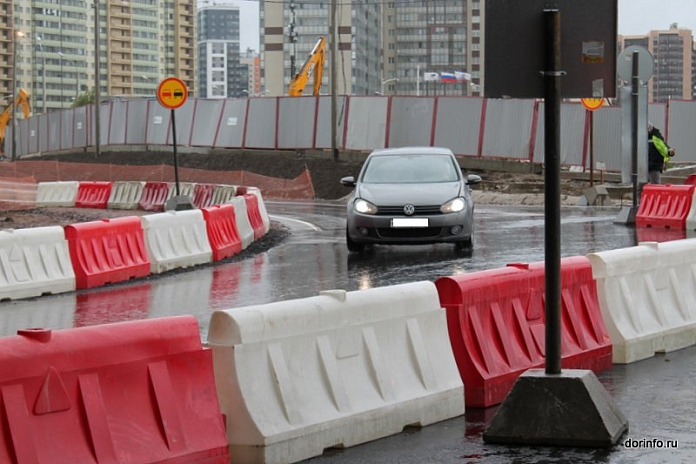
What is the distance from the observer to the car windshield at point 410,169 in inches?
820

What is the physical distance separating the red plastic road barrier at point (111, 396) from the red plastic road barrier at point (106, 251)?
1055cm

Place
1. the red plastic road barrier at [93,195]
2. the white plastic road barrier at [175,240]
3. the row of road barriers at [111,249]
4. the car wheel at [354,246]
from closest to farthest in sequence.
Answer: the row of road barriers at [111,249], the white plastic road barrier at [175,240], the car wheel at [354,246], the red plastic road barrier at [93,195]

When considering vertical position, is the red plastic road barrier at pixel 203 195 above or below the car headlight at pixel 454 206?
below

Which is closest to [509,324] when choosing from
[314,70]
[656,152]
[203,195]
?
[656,152]

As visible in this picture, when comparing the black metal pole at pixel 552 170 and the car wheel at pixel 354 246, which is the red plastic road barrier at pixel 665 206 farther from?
the black metal pole at pixel 552 170

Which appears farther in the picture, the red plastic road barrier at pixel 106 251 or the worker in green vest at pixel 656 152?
the worker in green vest at pixel 656 152

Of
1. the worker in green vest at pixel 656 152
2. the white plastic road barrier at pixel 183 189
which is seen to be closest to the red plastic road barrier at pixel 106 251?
the worker in green vest at pixel 656 152

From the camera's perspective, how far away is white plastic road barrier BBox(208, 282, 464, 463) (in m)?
7.04

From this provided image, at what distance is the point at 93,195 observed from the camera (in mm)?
42500

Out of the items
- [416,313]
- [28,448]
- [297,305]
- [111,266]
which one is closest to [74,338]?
[28,448]

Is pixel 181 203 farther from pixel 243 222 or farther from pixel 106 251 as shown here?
pixel 106 251

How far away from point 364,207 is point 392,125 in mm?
32007

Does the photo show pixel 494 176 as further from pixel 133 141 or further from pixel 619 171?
pixel 133 141

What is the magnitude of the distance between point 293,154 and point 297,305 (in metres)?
49.4
